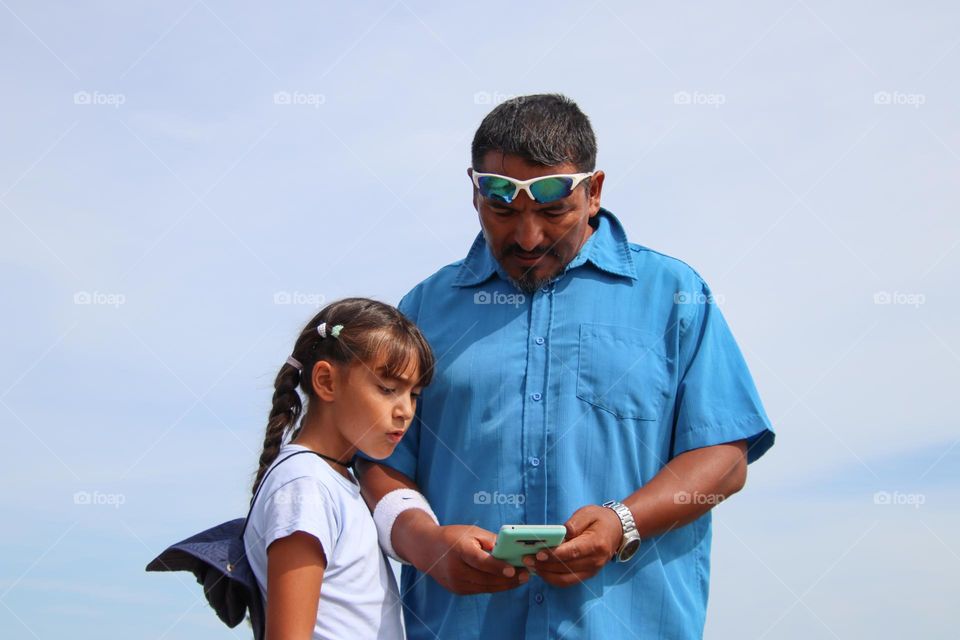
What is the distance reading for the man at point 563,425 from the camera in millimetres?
4957

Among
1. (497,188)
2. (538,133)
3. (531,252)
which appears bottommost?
(531,252)

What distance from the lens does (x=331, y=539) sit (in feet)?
15.5

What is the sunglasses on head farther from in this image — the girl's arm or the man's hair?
the girl's arm

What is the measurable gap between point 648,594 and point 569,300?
118 centimetres

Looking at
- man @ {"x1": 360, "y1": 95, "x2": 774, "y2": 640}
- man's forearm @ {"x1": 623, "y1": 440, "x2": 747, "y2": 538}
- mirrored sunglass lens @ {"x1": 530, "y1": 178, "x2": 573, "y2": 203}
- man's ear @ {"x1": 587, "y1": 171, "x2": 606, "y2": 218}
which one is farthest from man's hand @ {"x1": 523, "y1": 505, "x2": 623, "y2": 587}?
man's ear @ {"x1": 587, "y1": 171, "x2": 606, "y2": 218}

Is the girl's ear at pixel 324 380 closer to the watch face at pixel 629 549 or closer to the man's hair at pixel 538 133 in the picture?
the man's hair at pixel 538 133

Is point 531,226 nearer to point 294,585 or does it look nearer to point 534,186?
point 534,186

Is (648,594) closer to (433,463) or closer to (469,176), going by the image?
(433,463)

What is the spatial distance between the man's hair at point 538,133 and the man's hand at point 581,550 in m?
1.41

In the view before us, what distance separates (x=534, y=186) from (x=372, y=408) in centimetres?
105

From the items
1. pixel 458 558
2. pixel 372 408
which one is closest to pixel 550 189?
pixel 372 408

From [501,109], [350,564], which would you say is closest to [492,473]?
[350,564]

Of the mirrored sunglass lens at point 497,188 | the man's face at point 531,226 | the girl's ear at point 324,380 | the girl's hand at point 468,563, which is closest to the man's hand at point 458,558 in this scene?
the girl's hand at point 468,563

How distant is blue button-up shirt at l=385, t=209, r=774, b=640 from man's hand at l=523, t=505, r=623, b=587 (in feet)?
0.52
